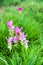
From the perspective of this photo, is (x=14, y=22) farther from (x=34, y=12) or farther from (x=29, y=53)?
(x=34, y=12)

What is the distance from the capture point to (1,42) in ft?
14.8

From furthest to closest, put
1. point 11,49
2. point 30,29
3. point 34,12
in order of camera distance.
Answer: point 34,12, point 30,29, point 11,49

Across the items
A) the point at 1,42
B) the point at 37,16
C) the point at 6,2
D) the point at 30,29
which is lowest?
the point at 1,42

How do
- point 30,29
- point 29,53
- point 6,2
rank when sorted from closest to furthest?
point 29,53
point 30,29
point 6,2

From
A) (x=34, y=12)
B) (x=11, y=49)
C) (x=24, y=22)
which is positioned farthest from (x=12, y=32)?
(x=34, y=12)

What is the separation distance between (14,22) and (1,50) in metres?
1.54

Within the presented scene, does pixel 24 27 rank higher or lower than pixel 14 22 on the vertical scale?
lower

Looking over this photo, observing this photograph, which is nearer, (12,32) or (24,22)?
(12,32)

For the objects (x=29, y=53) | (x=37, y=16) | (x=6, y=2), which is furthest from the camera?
(x=6, y=2)

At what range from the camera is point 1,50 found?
4371 mm

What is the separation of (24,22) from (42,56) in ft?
5.41

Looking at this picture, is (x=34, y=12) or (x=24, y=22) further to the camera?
(x=34, y=12)

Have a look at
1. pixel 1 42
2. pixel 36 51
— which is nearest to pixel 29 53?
pixel 36 51

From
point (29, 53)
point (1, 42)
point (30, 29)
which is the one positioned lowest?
point (29, 53)
